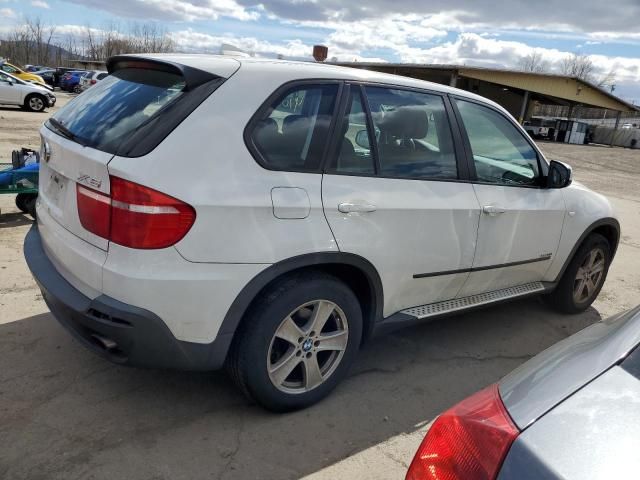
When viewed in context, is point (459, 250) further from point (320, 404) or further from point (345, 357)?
point (320, 404)

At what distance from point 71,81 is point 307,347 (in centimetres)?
3796

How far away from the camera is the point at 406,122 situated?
3238 millimetres

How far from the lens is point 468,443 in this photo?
4.39ft

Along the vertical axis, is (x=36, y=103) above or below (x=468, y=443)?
below

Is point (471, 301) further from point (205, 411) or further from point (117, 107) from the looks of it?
point (117, 107)

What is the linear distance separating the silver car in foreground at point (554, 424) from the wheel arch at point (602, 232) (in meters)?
2.92

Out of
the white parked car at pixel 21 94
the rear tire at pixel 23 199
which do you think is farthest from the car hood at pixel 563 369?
the white parked car at pixel 21 94

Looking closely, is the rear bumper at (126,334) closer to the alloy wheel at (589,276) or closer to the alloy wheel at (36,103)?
the alloy wheel at (589,276)

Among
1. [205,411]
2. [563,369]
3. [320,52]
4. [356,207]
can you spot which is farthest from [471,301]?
[320,52]

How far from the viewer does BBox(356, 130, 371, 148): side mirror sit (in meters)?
2.93

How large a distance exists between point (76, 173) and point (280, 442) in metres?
1.68

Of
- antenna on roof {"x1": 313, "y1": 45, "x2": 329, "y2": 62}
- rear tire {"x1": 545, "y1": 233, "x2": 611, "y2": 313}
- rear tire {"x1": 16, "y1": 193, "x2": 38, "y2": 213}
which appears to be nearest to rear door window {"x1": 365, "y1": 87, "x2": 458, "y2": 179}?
rear tire {"x1": 545, "y1": 233, "x2": 611, "y2": 313}

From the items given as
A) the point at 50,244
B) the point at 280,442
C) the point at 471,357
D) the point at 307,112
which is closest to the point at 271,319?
the point at 280,442

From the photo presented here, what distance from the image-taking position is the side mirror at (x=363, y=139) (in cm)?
293
